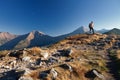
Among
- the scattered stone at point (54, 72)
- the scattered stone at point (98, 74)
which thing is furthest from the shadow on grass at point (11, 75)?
the scattered stone at point (98, 74)

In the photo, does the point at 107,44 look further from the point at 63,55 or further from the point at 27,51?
the point at 27,51

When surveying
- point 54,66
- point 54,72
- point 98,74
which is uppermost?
point 54,66

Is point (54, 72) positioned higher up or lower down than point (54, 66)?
lower down

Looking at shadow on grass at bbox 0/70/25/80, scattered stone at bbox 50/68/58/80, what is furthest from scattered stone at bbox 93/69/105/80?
shadow on grass at bbox 0/70/25/80

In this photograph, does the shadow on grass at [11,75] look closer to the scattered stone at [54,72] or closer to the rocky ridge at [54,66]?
the rocky ridge at [54,66]

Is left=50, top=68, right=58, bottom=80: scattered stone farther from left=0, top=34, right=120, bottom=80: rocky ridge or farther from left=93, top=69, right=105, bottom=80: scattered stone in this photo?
left=93, top=69, right=105, bottom=80: scattered stone

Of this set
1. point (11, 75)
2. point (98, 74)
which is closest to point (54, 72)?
→ point (11, 75)

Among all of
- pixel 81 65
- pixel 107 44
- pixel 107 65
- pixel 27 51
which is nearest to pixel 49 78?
pixel 81 65

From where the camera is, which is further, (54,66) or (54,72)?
(54,66)

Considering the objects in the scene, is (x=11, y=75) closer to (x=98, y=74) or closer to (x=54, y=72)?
(x=54, y=72)

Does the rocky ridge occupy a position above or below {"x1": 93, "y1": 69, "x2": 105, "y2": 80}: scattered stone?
above

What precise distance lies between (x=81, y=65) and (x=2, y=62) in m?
13.2

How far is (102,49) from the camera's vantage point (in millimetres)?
43906

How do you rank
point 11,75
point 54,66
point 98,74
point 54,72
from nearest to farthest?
point 54,72, point 11,75, point 98,74, point 54,66
